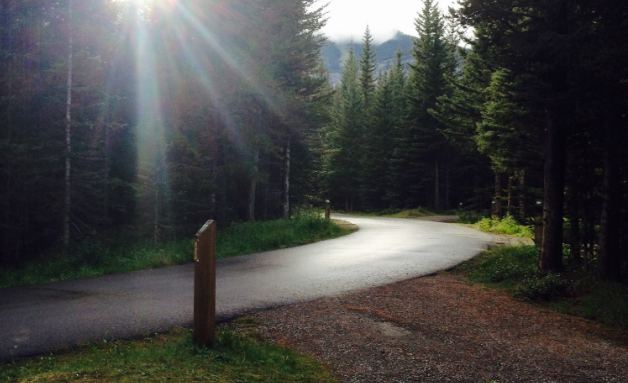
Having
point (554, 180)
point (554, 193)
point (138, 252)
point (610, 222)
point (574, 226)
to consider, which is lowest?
point (138, 252)

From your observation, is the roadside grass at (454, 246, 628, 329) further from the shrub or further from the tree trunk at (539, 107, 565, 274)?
the tree trunk at (539, 107, 565, 274)

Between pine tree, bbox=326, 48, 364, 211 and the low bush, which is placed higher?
pine tree, bbox=326, 48, 364, 211

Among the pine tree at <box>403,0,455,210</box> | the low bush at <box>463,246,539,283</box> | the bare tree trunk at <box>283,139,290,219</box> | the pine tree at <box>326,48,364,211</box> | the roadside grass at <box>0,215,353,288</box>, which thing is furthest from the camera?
the pine tree at <box>326,48,364,211</box>

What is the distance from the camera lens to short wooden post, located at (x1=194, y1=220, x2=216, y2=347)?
476 centimetres

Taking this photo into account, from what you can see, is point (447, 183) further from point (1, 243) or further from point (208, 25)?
point (1, 243)

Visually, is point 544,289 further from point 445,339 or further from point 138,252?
point 138,252

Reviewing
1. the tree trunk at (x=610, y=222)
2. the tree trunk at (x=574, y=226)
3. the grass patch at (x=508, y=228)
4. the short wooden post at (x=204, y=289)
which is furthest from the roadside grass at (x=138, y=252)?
the tree trunk at (x=610, y=222)

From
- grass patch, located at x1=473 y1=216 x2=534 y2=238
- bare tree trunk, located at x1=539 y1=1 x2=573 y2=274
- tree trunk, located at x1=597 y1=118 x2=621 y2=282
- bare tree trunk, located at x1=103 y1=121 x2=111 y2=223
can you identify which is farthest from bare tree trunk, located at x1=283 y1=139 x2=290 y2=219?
tree trunk, located at x1=597 y1=118 x2=621 y2=282

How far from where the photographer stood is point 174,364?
4211 millimetres

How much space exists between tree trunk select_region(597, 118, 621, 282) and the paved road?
341 cm

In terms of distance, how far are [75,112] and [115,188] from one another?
299 cm

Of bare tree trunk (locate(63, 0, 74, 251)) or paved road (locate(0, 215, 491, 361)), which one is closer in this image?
paved road (locate(0, 215, 491, 361))

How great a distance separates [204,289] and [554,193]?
7780 millimetres

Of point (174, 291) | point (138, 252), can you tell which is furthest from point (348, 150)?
point (174, 291)
